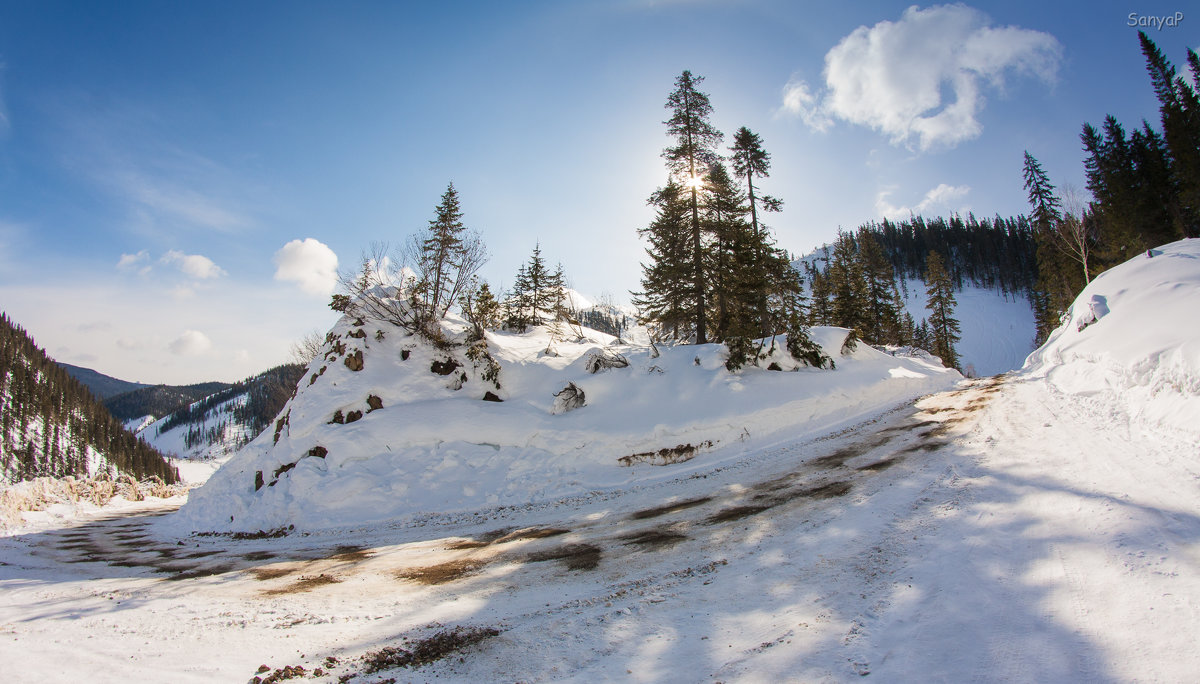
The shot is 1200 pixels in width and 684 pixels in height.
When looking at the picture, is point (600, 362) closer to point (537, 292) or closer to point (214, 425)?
point (537, 292)

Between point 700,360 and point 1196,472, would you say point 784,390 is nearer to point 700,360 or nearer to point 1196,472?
point 700,360

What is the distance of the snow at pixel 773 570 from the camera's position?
329cm

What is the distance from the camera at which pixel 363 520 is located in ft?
38.7

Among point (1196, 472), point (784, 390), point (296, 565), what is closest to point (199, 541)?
point (296, 565)

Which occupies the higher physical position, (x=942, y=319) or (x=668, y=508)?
(x=942, y=319)

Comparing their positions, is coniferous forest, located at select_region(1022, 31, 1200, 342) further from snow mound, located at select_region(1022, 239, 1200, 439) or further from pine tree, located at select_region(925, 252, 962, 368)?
snow mound, located at select_region(1022, 239, 1200, 439)

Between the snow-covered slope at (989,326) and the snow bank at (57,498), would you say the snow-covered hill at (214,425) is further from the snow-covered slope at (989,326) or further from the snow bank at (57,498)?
the snow-covered slope at (989,326)

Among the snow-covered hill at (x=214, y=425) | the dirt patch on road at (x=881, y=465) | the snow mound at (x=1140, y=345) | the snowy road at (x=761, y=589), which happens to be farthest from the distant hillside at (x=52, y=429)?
the snow mound at (x=1140, y=345)

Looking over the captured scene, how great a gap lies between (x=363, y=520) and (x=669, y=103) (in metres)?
24.2

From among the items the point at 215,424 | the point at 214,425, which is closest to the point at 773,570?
the point at 214,425

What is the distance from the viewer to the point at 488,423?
49.0 ft

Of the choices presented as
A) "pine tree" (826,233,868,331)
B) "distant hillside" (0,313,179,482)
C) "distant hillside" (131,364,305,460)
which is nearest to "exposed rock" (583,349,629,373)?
"pine tree" (826,233,868,331)

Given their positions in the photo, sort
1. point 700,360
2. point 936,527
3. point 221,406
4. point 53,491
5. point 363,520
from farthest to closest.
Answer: point 221,406 < point 53,491 < point 700,360 < point 363,520 < point 936,527

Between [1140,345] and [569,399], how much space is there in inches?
585
